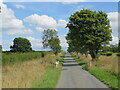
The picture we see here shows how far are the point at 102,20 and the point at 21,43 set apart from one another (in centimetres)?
7849

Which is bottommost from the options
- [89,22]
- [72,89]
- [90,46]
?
[72,89]

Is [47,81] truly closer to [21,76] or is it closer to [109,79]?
[21,76]

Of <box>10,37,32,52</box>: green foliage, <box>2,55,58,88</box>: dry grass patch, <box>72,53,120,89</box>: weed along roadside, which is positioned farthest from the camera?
<box>10,37,32,52</box>: green foliage

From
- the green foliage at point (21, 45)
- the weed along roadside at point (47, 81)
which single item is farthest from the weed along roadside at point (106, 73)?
the green foliage at point (21, 45)

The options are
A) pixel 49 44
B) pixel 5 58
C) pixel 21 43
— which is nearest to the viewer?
pixel 5 58

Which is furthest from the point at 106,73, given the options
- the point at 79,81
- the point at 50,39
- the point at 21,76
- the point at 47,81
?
the point at 50,39

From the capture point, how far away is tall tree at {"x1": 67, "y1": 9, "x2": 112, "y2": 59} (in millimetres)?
35031

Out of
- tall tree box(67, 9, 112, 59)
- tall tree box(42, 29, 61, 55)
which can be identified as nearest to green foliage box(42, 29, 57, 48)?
tall tree box(42, 29, 61, 55)

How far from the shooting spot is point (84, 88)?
12.1m

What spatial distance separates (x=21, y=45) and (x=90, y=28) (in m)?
78.5

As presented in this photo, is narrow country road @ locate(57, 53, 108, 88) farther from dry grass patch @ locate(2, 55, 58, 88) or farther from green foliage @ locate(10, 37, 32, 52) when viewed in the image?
green foliage @ locate(10, 37, 32, 52)

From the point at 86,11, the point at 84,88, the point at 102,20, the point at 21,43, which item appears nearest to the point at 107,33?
the point at 102,20

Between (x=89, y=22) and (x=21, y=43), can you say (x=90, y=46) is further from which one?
(x=21, y=43)

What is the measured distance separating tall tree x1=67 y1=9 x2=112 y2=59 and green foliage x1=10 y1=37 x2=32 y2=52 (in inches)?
2904
